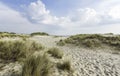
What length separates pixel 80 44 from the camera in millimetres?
18016

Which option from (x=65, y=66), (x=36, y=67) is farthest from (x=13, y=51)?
(x=36, y=67)

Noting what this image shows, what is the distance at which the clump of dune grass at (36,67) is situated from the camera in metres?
4.79

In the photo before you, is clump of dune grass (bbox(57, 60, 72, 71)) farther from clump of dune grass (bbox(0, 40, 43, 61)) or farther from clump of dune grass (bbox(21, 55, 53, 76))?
clump of dune grass (bbox(0, 40, 43, 61))

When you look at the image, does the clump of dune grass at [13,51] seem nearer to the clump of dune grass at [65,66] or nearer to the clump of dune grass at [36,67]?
the clump of dune grass at [65,66]

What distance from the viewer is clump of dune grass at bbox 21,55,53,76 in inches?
189

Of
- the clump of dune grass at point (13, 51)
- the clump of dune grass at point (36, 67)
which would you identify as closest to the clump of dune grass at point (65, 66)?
the clump of dune grass at point (36, 67)

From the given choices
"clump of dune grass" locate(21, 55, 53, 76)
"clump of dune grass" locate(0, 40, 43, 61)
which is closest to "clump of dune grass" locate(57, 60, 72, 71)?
"clump of dune grass" locate(21, 55, 53, 76)

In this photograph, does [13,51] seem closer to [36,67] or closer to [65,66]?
[65,66]

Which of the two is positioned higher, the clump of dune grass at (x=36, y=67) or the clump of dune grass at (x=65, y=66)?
the clump of dune grass at (x=36, y=67)

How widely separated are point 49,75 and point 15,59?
2.36m

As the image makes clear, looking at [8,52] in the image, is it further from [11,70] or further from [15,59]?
[11,70]

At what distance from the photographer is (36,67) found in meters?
4.99

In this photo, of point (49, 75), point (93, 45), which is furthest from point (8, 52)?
point (93, 45)

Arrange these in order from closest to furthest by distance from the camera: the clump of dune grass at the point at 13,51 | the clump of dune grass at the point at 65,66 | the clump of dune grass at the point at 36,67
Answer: the clump of dune grass at the point at 36,67 → the clump of dune grass at the point at 65,66 → the clump of dune grass at the point at 13,51
